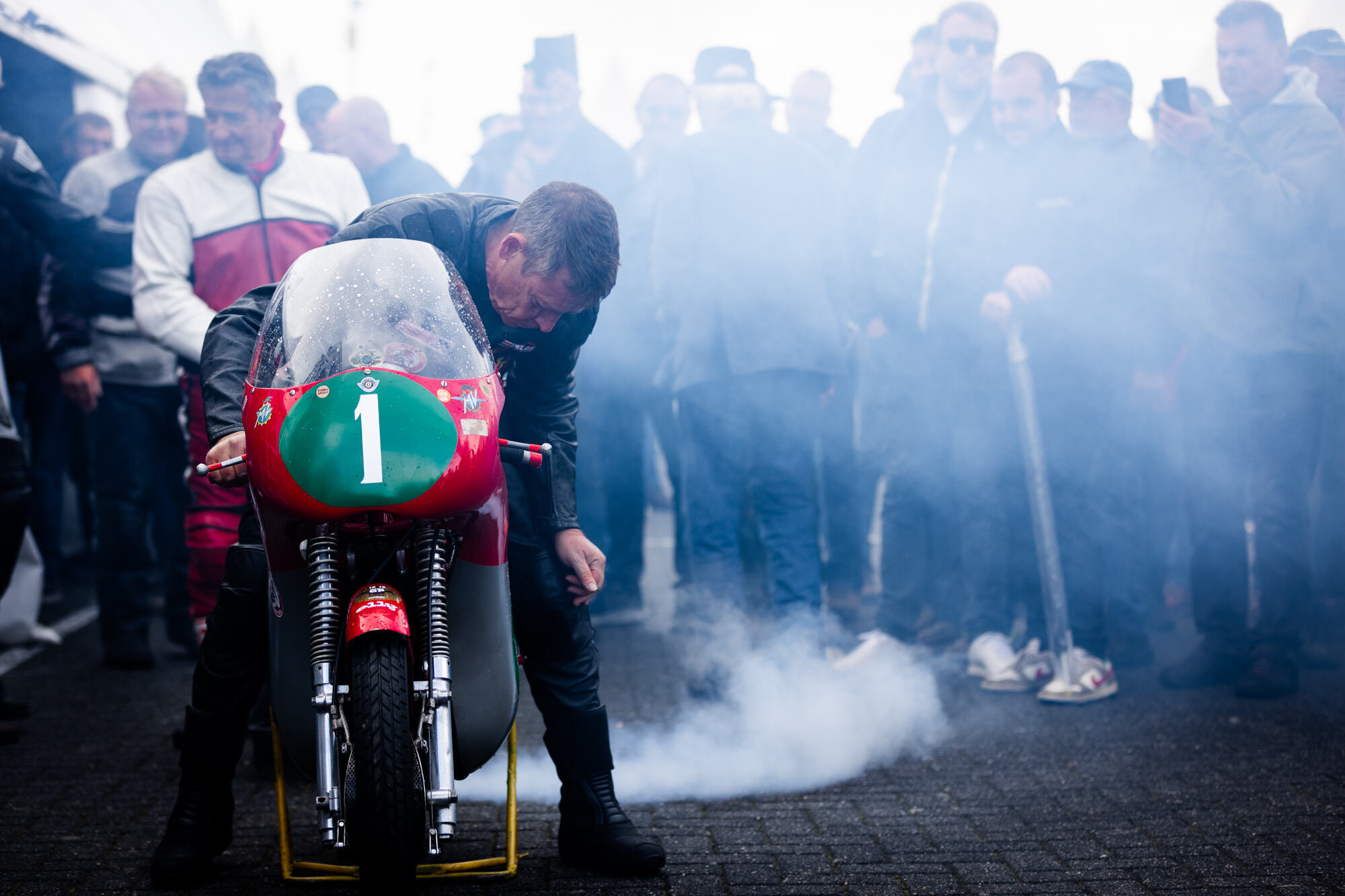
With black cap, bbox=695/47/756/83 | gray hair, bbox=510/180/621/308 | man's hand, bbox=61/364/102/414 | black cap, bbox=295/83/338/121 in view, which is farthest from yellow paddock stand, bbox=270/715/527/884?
black cap, bbox=295/83/338/121

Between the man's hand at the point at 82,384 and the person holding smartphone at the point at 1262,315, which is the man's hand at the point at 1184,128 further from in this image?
the man's hand at the point at 82,384

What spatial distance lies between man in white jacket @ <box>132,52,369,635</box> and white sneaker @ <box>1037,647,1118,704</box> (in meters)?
2.95

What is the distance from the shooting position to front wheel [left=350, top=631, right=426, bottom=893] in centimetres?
211

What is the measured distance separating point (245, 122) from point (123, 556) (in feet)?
6.46

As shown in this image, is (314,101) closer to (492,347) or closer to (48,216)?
(48,216)

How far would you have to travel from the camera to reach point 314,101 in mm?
7168

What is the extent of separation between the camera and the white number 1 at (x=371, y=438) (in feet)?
6.94

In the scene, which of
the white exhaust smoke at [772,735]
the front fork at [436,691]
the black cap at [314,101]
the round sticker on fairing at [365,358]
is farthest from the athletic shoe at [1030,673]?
the black cap at [314,101]

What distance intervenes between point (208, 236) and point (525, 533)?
198cm

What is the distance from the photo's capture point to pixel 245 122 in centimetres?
425

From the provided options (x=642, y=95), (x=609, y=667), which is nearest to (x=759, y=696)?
(x=609, y=667)

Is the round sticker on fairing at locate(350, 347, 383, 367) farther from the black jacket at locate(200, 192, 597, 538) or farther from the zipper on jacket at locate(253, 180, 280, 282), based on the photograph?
the zipper on jacket at locate(253, 180, 280, 282)

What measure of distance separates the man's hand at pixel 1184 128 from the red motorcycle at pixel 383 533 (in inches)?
138

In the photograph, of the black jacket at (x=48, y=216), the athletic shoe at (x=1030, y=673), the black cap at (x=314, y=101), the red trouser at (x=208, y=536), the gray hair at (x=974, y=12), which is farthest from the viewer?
the black cap at (x=314, y=101)
